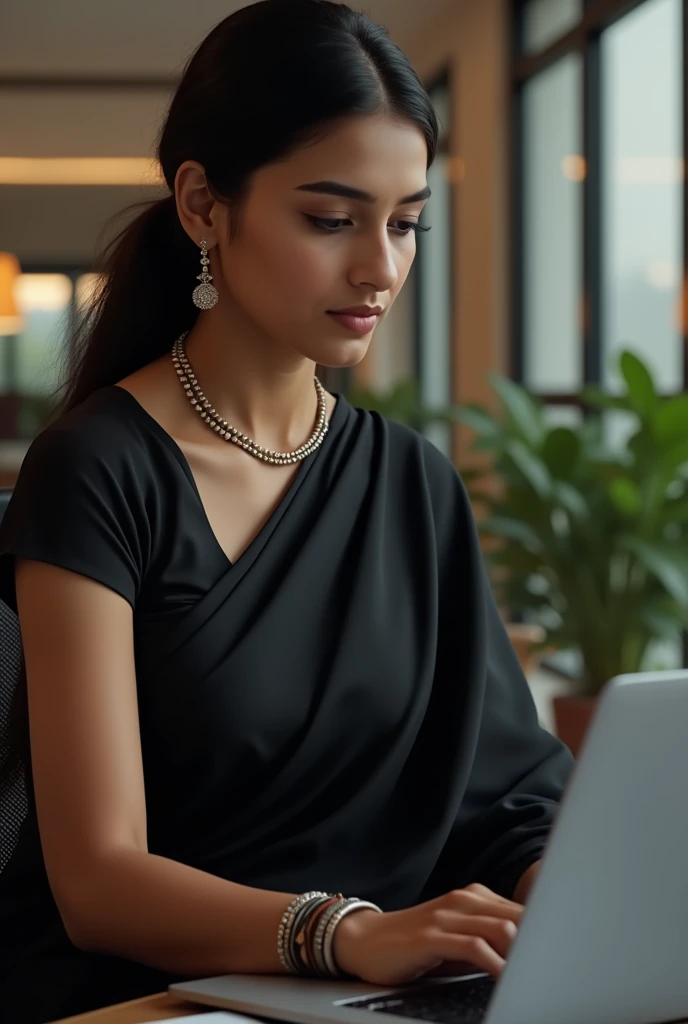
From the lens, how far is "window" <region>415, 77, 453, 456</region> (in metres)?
8.36

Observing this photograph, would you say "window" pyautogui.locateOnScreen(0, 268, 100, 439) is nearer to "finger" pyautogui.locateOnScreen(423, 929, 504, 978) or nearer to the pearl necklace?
the pearl necklace

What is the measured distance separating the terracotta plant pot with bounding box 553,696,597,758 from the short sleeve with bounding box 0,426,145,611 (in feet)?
→ 9.87

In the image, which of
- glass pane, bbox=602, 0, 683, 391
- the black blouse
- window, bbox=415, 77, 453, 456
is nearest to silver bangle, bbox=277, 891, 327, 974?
the black blouse

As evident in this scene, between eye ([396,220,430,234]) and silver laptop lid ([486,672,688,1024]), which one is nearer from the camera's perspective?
silver laptop lid ([486,672,688,1024])

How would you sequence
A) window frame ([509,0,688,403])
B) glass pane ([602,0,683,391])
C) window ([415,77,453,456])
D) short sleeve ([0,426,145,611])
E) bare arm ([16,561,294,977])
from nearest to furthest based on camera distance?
bare arm ([16,561,294,977])
short sleeve ([0,426,145,611])
glass pane ([602,0,683,391])
window frame ([509,0,688,403])
window ([415,77,453,456])

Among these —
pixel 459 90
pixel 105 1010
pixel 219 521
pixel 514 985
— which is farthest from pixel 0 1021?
pixel 459 90

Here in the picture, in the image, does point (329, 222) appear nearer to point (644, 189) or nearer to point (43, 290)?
point (644, 189)

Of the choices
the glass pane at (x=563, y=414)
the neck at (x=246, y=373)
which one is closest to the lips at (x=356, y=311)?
the neck at (x=246, y=373)

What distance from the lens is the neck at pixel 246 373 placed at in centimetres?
130

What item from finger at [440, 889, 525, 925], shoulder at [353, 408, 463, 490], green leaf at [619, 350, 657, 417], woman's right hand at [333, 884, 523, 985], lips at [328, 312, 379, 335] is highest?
lips at [328, 312, 379, 335]

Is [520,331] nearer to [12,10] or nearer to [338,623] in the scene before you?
[12,10]

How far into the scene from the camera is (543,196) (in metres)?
6.69

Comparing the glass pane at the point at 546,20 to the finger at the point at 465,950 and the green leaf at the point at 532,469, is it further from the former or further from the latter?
the finger at the point at 465,950

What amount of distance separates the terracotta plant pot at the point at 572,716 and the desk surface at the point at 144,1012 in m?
3.22
